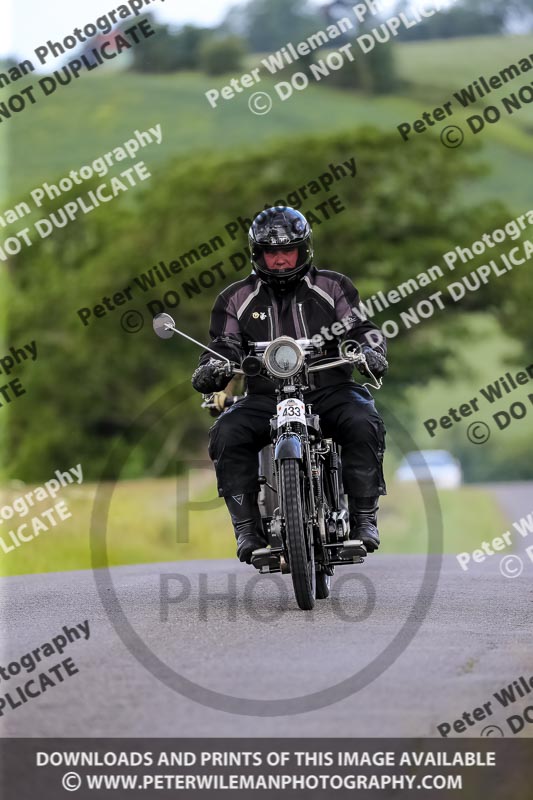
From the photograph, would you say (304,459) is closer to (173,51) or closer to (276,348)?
(276,348)

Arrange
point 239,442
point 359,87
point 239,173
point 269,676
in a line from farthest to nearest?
1. point 359,87
2. point 239,173
3. point 239,442
4. point 269,676

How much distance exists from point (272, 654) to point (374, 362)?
90.3 inches

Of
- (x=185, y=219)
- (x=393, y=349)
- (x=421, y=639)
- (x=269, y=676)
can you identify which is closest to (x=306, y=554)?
(x=421, y=639)

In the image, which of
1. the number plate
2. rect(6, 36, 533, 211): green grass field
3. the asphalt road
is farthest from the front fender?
rect(6, 36, 533, 211): green grass field

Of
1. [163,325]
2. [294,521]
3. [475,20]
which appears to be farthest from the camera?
[475,20]

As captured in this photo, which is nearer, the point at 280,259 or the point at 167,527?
the point at 280,259

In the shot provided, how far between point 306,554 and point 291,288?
1878mm

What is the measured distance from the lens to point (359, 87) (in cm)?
7225

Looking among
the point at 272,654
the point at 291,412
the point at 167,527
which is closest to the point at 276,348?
the point at 291,412

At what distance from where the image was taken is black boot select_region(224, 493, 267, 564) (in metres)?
9.01

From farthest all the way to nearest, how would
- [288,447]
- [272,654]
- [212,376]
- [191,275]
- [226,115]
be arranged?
[226,115], [191,275], [212,376], [288,447], [272,654]

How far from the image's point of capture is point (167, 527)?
27.0 metres

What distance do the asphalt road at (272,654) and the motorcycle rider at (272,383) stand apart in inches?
28.1
